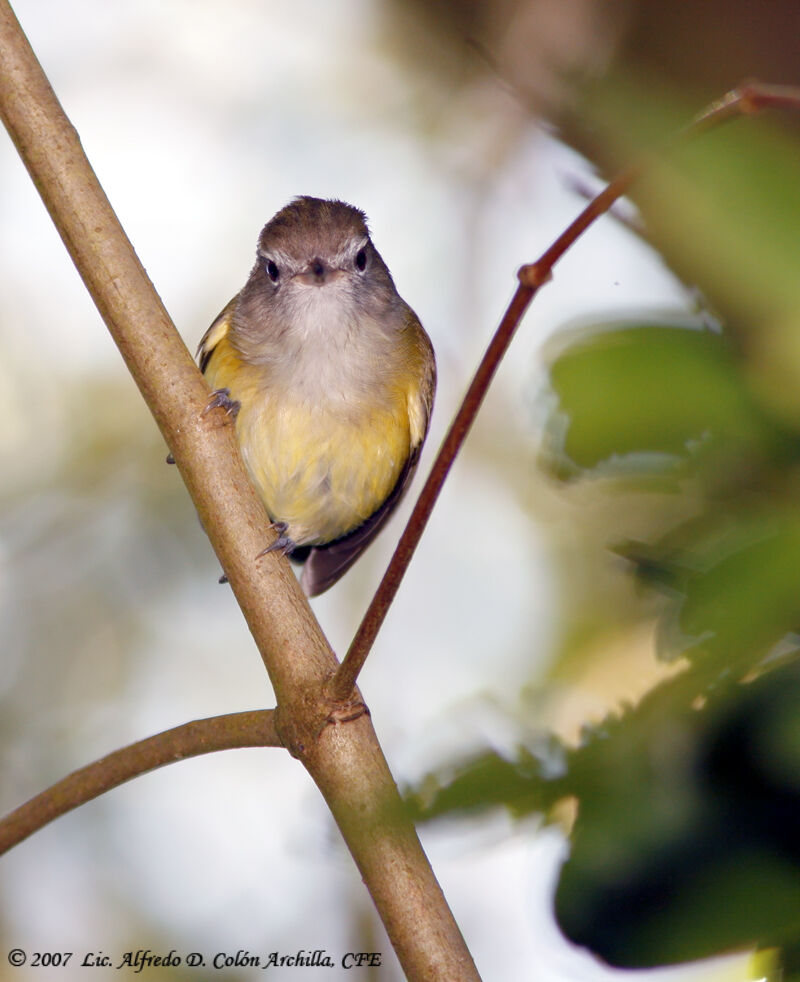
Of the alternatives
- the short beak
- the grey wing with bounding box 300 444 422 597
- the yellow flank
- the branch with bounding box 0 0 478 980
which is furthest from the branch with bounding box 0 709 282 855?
the grey wing with bounding box 300 444 422 597

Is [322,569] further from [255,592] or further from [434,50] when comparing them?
[434,50]

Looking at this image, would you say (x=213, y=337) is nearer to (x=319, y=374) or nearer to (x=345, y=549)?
(x=319, y=374)

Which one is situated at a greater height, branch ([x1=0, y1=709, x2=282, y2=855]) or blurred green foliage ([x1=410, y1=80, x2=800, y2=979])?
branch ([x1=0, y1=709, x2=282, y2=855])

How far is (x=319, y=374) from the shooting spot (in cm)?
383

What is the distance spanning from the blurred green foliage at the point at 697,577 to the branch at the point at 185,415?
1171 millimetres

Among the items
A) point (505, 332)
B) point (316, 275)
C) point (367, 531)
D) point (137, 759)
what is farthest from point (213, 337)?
point (505, 332)

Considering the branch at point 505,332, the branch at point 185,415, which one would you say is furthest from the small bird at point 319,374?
the branch at point 505,332

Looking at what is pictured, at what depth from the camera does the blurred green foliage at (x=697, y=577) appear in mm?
600

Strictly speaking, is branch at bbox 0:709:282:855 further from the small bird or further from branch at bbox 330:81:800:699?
the small bird

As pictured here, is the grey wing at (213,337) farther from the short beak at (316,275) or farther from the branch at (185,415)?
the branch at (185,415)

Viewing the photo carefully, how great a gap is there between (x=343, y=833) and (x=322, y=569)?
12.9 ft

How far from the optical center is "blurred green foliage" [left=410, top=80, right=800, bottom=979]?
60cm

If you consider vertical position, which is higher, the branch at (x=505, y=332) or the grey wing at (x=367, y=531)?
the grey wing at (x=367, y=531)

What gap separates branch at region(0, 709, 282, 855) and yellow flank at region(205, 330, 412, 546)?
192 centimetres
